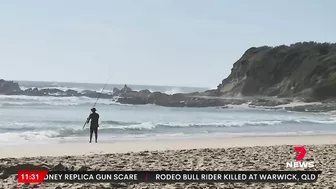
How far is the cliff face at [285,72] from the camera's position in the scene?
59.0m

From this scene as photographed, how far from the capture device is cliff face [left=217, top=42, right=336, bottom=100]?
5900cm

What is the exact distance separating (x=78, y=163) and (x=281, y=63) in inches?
2540

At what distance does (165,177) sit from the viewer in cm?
704

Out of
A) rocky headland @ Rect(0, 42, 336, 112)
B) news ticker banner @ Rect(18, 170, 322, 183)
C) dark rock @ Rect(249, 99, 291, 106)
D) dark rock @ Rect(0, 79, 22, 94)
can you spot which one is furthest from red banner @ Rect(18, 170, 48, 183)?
dark rock @ Rect(0, 79, 22, 94)

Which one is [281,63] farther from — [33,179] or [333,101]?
[33,179]

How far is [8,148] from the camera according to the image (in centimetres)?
1227

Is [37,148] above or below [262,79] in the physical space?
below

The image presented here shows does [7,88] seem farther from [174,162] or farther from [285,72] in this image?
[174,162]

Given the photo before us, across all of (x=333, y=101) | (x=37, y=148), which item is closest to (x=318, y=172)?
(x=37, y=148)

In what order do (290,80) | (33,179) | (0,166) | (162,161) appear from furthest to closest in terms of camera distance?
(290,80) < (162,161) < (0,166) < (33,179)

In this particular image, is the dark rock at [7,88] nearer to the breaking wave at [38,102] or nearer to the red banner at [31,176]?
the breaking wave at [38,102]

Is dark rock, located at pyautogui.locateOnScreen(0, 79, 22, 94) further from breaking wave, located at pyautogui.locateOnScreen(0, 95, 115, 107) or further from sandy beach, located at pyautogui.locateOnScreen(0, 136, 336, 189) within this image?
sandy beach, located at pyautogui.locateOnScreen(0, 136, 336, 189)

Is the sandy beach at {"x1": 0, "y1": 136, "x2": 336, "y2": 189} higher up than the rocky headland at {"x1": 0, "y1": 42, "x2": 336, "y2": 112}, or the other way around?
the rocky headland at {"x1": 0, "y1": 42, "x2": 336, "y2": 112}

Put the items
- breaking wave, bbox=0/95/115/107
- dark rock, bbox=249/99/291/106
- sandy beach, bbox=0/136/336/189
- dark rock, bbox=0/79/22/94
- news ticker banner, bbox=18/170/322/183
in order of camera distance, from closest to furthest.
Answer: sandy beach, bbox=0/136/336/189
news ticker banner, bbox=18/170/322/183
breaking wave, bbox=0/95/115/107
dark rock, bbox=249/99/291/106
dark rock, bbox=0/79/22/94
